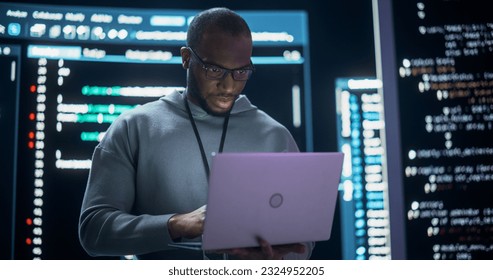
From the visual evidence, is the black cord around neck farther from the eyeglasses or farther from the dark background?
the dark background

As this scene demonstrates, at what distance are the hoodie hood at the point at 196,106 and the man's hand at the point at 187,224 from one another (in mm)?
320

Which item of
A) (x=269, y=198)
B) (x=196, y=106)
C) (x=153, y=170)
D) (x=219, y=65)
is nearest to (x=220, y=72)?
(x=219, y=65)

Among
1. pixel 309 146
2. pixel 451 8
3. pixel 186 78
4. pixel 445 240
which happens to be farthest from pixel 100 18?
pixel 445 240

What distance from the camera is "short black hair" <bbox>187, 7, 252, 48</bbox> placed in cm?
140

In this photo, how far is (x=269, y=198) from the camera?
3.59ft

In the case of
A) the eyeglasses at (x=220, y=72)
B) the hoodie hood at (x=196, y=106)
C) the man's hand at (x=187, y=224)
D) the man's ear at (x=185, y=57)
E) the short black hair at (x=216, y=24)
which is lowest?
the man's hand at (x=187, y=224)

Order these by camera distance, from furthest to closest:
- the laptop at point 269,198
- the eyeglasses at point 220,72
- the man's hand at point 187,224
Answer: the eyeglasses at point 220,72 → the man's hand at point 187,224 → the laptop at point 269,198

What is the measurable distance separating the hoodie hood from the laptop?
Answer: 39 centimetres

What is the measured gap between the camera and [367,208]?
1.49 metres

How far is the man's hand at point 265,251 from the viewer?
1114mm

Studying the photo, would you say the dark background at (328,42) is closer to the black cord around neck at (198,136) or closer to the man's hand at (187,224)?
the black cord around neck at (198,136)

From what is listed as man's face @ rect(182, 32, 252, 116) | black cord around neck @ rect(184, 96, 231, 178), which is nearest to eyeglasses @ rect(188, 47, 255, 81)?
man's face @ rect(182, 32, 252, 116)

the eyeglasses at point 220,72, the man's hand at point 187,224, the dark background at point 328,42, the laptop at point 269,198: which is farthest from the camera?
the dark background at point 328,42

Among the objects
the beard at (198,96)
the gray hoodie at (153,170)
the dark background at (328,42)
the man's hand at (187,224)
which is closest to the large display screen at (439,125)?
the dark background at (328,42)
